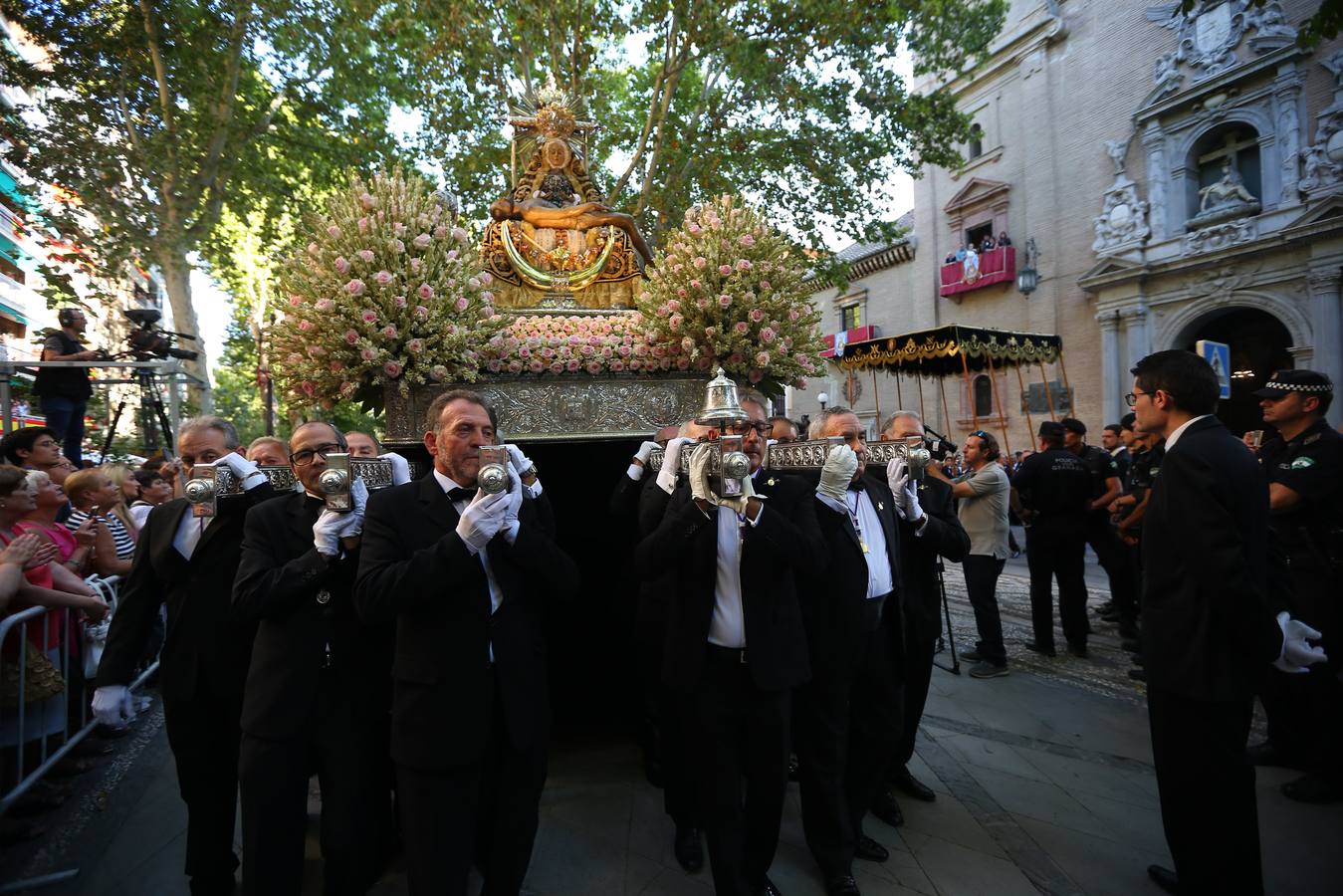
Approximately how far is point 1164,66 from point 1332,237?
5989mm

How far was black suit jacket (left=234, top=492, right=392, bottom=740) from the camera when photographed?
261 centimetres

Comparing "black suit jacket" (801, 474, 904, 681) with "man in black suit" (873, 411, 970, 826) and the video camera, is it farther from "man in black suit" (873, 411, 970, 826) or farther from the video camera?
the video camera

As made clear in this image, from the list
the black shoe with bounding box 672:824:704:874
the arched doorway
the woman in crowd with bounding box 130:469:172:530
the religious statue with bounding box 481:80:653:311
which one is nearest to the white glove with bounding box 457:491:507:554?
the black shoe with bounding box 672:824:704:874

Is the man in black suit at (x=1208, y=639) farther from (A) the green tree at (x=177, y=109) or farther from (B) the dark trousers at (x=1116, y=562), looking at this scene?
(A) the green tree at (x=177, y=109)

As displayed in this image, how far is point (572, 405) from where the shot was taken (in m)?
4.31

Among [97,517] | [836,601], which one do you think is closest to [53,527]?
[97,517]

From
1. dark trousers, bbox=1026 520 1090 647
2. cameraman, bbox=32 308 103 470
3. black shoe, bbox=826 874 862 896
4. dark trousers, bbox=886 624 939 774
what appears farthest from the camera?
cameraman, bbox=32 308 103 470

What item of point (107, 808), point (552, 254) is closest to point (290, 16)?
point (552, 254)

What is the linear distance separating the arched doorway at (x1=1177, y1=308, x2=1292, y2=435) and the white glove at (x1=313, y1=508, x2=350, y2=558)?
61.9 ft

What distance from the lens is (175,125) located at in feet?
36.3

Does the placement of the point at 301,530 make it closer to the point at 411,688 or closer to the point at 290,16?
the point at 411,688

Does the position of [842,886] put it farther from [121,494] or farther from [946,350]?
[946,350]

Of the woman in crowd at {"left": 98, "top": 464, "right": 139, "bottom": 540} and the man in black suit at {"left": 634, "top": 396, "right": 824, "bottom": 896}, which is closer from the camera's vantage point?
the man in black suit at {"left": 634, "top": 396, "right": 824, "bottom": 896}

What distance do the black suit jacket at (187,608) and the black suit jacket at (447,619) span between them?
921mm
